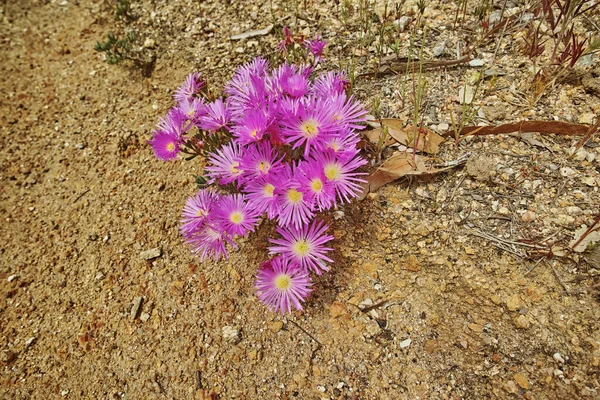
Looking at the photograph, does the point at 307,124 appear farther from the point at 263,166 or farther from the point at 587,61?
the point at 587,61

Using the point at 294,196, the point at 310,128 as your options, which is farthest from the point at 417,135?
the point at 294,196

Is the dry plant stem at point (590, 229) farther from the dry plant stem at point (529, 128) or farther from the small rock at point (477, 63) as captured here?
the small rock at point (477, 63)

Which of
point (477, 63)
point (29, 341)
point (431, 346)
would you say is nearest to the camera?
point (431, 346)

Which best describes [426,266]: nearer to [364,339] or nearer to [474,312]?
[474,312]

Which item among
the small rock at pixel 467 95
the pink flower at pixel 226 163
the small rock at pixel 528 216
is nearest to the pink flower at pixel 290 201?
the pink flower at pixel 226 163

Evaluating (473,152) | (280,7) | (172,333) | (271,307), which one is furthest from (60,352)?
(280,7)
